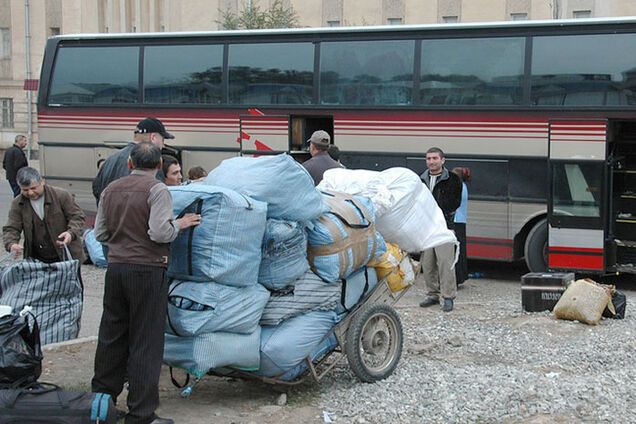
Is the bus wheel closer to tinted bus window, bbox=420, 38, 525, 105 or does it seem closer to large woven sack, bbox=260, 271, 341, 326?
tinted bus window, bbox=420, 38, 525, 105

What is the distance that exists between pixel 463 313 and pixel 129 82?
7408 millimetres

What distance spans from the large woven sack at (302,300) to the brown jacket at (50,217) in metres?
2.39

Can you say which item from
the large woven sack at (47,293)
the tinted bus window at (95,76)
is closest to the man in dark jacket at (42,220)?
the large woven sack at (47,293)

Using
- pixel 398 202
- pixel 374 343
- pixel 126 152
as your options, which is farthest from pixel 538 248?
pixel 126 152

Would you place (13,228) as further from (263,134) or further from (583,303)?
(263,134)

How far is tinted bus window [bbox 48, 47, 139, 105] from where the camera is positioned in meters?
14.8

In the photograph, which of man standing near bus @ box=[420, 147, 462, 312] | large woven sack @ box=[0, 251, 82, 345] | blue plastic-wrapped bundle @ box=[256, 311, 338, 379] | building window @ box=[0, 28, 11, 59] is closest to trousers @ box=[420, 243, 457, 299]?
man standing near bus @ box=[420, 147, 462, 312]

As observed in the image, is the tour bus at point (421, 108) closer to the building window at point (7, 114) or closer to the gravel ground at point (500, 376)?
the gravel ground at point (500, 376)

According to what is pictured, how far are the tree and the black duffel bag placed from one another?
30.1 metres

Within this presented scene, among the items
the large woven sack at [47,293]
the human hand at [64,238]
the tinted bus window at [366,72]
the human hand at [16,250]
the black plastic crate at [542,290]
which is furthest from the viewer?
the tinted bus window at [366,72]

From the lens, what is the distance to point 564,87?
475 inches

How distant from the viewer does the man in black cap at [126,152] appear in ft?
23.4

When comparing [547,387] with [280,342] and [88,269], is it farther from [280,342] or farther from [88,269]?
[88,269]

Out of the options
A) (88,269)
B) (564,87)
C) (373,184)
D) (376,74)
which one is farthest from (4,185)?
(373,184)
